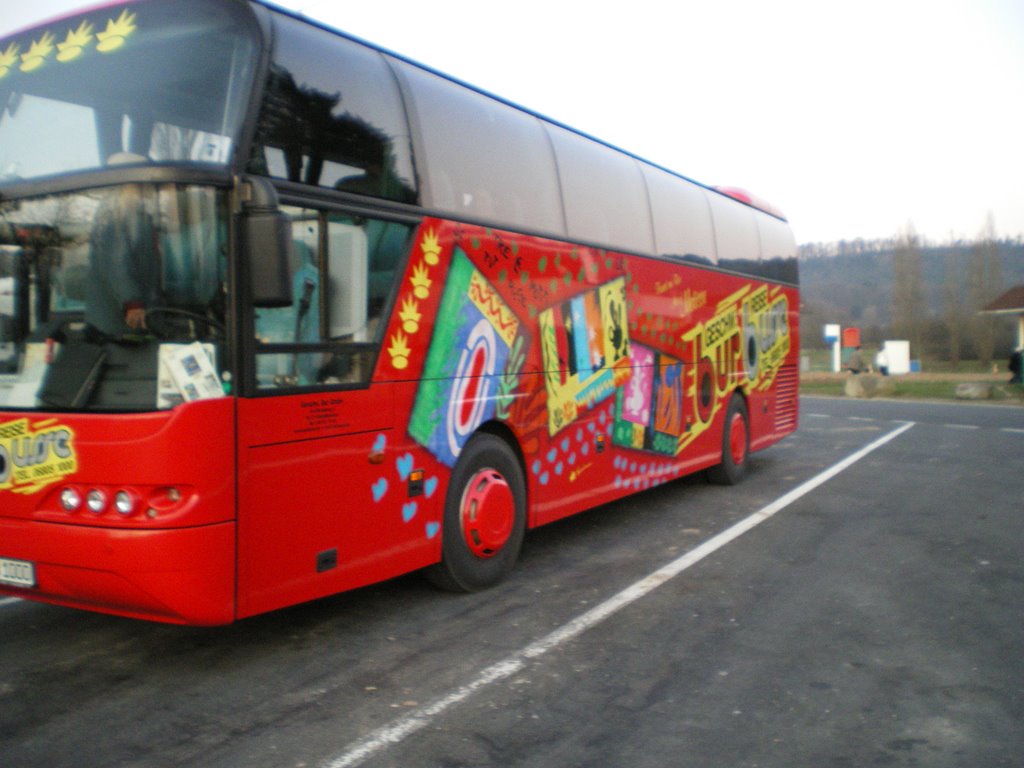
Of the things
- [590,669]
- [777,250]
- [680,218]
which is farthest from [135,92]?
[777,250]

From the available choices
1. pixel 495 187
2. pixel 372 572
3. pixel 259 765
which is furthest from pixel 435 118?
pixel 259 765

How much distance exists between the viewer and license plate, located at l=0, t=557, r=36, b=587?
4633 mm

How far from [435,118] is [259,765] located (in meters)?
4.13

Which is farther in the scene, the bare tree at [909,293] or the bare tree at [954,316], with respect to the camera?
the bare tree at [909,293]

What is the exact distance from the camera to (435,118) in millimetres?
Result: 6195

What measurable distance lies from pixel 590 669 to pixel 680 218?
6434 mm

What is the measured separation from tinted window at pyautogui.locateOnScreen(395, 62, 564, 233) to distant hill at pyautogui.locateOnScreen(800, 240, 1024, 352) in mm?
74132

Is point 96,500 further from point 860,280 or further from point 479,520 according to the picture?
point 860,280

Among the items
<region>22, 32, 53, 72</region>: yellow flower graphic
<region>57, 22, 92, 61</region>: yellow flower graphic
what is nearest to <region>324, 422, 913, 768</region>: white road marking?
<region>57, 22, 92, 61</region>: yellow flower graphic

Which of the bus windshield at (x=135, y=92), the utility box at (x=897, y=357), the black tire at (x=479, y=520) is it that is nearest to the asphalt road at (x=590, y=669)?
the black tire at (x=479, y=520)

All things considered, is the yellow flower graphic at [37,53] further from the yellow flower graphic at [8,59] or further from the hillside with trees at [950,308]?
the hillside with trees at [950,308]

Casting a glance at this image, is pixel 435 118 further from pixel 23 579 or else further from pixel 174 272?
pixel 23 579

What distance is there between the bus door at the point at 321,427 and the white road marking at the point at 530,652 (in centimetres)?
99

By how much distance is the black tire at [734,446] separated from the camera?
1156 cm
